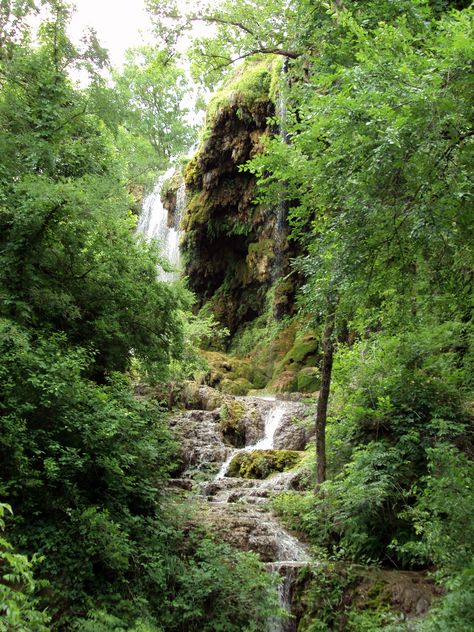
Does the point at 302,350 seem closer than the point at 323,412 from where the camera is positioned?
No

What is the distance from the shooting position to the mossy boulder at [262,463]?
1058 centimetres

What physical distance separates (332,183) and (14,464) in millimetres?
4517

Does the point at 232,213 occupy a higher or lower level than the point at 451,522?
higher

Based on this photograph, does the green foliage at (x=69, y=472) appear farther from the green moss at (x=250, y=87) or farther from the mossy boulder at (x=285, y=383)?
the green moss at (x=250, y=87)

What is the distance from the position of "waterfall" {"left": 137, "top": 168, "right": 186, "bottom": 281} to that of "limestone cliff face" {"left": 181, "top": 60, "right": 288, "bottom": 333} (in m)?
1.31

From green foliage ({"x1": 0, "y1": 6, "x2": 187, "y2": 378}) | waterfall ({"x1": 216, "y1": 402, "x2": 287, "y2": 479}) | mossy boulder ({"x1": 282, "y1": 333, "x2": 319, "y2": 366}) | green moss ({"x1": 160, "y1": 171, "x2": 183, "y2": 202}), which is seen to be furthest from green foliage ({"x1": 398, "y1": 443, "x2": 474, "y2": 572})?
green moss ({"x1": 160, "y1": 171, "x2": 183, "y2": 202})

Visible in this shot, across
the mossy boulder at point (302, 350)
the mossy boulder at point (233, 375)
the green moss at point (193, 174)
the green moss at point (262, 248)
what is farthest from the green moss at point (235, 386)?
the green moss at point (193, 174)

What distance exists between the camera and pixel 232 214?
22.2m

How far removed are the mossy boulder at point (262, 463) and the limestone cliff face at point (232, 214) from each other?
34.5 feet

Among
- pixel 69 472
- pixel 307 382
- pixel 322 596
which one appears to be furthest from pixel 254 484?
pixel 307 382

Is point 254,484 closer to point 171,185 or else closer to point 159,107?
point 171,185

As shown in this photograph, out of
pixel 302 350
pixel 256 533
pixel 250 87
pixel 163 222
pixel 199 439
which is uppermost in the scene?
pixel 250 87

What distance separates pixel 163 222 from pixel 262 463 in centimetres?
1882

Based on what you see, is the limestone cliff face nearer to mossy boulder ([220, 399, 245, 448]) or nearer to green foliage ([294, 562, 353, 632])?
mossy boulder ([220, 399, 245, 448])
